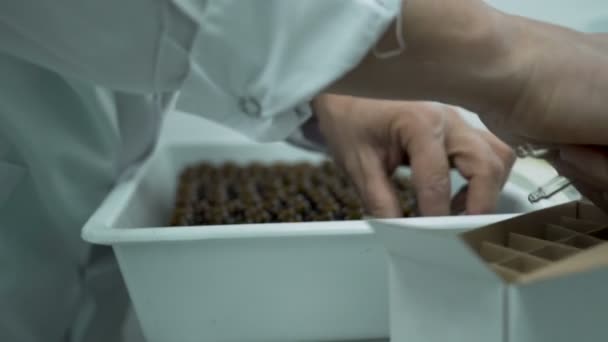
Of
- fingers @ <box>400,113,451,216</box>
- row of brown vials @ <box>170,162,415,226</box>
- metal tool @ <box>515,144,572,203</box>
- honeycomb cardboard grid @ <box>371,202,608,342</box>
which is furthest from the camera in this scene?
row of brown vials @ <box>170,162,415,226</box>

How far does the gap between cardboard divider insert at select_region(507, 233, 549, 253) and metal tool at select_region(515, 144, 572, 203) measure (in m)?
0.09

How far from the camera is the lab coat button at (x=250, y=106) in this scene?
1.05 feet

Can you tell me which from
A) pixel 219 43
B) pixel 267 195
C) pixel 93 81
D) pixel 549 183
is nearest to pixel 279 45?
pixel 219 43

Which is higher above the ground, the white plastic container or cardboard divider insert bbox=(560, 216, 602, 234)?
cardboard divider insert bbox=(560, 216, 602, 234)

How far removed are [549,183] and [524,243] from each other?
0.17m

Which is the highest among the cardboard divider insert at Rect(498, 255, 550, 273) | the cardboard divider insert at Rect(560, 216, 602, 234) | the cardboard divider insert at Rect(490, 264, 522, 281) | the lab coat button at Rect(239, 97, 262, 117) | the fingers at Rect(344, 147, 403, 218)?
the lab coat button at Rect(239, 97, 262, 117)

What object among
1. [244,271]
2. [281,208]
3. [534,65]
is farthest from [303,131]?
[534,65]

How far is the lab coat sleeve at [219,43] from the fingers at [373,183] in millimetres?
183

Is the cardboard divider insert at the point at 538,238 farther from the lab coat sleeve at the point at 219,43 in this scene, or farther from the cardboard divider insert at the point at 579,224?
the lab coat sleeve at the point at 219,43

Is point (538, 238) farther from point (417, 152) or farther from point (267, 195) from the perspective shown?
point (267, 195)

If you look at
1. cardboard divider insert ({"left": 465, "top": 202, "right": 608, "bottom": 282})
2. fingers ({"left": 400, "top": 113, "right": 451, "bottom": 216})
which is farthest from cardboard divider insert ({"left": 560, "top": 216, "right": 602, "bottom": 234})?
fingers ({"left": 400, "top": 113, "right": 451, "bottom": 216})

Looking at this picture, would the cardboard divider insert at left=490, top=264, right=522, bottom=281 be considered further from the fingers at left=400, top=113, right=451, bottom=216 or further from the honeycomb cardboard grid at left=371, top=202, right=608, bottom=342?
the fingers at left=400, top=113, right=451, bottom=216

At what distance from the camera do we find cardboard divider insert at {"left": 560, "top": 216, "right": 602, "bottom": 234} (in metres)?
0.31

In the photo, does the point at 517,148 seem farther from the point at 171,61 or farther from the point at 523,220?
the point at 171,61
